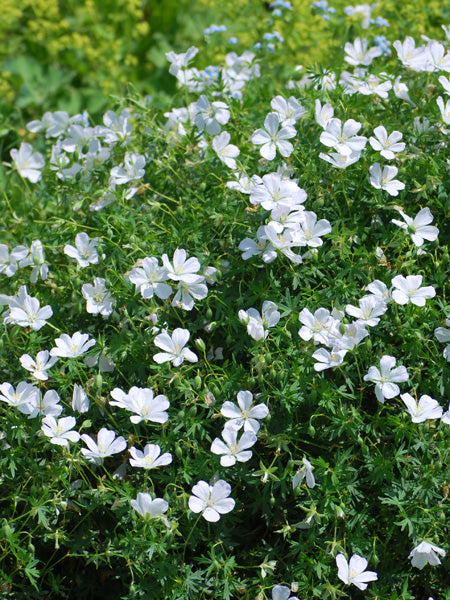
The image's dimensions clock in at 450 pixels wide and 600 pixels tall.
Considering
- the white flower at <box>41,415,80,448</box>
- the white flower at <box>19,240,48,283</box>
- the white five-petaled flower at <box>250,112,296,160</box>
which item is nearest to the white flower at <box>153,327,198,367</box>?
the white flower at <box>41,415,80,448</box>

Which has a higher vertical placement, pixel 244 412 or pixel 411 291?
pixel 411 291

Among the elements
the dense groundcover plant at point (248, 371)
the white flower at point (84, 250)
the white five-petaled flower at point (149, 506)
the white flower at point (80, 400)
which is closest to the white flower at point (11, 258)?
the dense groundcover plant at point (248, 371)

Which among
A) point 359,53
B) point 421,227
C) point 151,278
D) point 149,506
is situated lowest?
point 149,506

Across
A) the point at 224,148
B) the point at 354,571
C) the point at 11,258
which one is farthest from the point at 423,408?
the point at 11,258

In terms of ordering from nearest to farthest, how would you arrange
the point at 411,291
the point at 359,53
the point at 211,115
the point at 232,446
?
the point at 232,446 < the point at 411,291 < the point at 211,115 < the point at 359,53

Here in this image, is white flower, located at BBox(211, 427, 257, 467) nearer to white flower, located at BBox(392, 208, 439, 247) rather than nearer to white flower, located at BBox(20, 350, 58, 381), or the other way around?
white flower, located at BBox(20, 350, 58, 381)

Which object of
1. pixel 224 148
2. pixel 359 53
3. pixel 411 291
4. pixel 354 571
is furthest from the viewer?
pixel 359 53

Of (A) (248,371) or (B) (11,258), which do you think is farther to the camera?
(B) (11,258)

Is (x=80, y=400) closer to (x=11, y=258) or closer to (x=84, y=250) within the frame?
(x=84, y=250)
